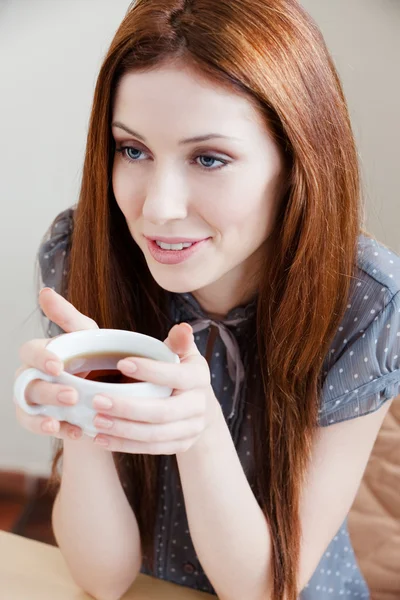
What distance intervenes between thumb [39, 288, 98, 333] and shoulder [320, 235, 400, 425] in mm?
371

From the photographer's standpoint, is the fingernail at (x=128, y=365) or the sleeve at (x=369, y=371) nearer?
the fingernail at (x=128, y=365)

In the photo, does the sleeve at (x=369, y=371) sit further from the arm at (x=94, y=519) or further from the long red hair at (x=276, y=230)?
the arm at (x=94, y=519)

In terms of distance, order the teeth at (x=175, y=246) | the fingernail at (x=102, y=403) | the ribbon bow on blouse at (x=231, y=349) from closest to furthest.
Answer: the fingernail at (x=102, y=403)
the teeth at (x=175, y=246)
the ribbon bow on blouse at (x=231, y=349)

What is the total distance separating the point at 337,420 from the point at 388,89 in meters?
0.77

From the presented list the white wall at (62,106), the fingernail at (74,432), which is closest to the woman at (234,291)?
the fingernail at (74,432)

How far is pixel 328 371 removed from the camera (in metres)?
1.03

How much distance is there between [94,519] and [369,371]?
16.8 inches

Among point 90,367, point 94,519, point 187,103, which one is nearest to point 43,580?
point 94,519

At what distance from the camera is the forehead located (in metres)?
0.84

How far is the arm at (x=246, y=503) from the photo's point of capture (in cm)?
89

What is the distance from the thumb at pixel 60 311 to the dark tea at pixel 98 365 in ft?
0.37

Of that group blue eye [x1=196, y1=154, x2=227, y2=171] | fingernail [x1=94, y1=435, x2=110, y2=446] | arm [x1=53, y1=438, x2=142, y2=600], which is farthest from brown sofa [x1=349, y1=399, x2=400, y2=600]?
fingernail [x1=94, y1=435, x2=110, y2=446]

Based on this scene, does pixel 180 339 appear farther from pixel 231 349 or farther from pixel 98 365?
pixel 231 349

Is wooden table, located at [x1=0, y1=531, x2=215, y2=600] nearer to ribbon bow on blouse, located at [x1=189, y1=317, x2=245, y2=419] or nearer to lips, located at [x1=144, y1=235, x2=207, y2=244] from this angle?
ribbon bow on blouse, located at [x1=189, y1=317, x2=245, y2=419]
